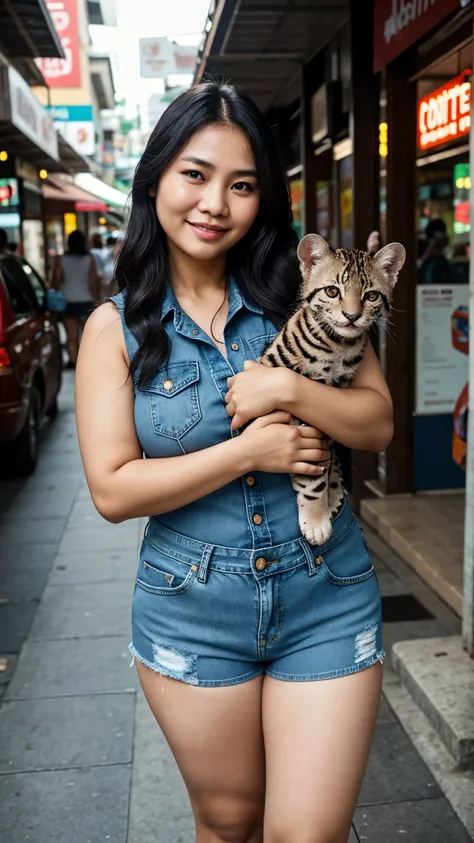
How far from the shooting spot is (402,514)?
632 centimetres

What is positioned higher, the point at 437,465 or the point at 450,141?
the point at 450,141

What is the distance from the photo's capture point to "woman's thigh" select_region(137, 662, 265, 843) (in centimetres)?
195

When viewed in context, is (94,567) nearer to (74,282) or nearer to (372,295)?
(372,295)

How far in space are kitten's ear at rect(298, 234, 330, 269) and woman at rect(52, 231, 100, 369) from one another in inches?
504

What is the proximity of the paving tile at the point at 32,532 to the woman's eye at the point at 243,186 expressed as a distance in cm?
502

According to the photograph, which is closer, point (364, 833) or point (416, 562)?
point (364, 833)

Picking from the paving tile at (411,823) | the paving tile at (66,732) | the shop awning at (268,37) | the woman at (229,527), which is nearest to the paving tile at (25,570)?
the paving tile at (66,732)

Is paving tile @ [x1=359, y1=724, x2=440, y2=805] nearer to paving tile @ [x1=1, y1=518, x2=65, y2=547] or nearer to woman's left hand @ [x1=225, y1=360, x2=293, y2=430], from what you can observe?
woman's left hand @ [x1=225, y1=360, x2=293, y2=430]

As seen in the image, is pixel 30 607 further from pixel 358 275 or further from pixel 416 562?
pixel 358 275

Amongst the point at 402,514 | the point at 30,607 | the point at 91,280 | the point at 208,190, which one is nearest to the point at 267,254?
the point at 208,190

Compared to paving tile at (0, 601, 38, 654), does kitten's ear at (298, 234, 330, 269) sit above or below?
above

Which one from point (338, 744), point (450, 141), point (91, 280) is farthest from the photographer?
point (91, 280)

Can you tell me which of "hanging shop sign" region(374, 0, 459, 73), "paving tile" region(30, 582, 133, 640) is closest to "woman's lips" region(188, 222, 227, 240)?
"hanging shop sign" region(374, 0, 459, 73)

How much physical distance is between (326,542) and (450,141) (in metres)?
4.92
